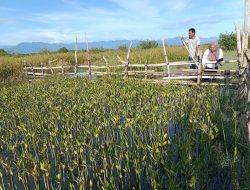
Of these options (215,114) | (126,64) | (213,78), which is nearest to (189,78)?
(213,78)

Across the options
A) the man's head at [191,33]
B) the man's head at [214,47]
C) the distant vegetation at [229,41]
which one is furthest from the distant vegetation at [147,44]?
the man's head at [214,47]

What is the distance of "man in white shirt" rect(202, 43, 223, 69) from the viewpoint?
33.6 feet

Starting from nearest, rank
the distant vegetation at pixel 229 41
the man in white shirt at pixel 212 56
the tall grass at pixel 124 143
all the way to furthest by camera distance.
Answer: the tall grass at pixel 124 143 → the man in white shirt at pixel 212 56 → the distant vegetation at pixel 229 41

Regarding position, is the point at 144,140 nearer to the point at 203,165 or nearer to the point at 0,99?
the point at 203,165

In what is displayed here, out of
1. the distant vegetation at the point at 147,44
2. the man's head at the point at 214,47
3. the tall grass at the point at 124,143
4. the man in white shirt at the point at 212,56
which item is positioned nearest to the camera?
the tall grass at the point at 124,143

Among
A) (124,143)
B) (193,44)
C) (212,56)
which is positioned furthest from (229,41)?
(124,143)

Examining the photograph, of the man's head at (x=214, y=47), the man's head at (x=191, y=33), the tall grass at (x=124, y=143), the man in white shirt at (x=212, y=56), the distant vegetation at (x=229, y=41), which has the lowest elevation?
the tall grass at (x=124, y=143)

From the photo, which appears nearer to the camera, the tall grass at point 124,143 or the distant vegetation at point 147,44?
the tall grass at point 124,143

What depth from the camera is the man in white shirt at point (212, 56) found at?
1024cm

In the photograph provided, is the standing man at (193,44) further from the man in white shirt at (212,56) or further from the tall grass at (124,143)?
the tall grass at (124,143)

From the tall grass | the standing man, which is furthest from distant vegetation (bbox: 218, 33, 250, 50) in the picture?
the tall grass

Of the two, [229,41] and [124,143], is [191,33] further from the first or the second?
[229,41]

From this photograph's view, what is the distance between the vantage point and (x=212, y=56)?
10.6m

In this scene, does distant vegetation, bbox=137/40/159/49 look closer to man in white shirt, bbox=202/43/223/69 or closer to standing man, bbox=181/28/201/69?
standing man, bbox=181/28/201/69
